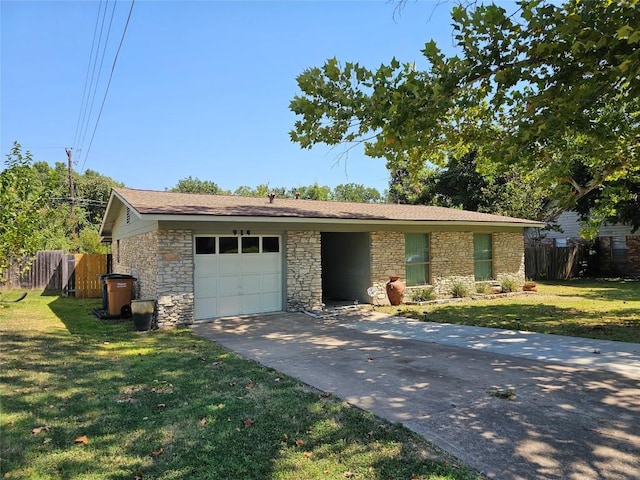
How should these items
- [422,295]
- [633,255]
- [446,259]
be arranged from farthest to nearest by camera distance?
[633,255] < [446,259] < [422,295]

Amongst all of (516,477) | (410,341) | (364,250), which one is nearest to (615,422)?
(516,477)

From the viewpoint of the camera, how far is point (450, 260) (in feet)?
49.6

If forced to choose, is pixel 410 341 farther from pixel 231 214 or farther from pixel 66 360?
pixel 66 360

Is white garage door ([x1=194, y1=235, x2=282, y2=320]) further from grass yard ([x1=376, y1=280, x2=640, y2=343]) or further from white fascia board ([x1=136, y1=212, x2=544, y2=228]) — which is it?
grass yard ([x1=376, y1=280, x2=640, y2=343])

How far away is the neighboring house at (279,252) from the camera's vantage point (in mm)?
10477

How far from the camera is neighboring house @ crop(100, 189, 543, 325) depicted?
10.5 metres

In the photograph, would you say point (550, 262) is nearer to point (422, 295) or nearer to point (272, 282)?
point (422, 295)

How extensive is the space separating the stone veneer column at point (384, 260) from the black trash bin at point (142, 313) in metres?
6.75

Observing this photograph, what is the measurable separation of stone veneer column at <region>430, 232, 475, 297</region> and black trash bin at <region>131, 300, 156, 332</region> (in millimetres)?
9153

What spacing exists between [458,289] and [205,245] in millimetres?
8832

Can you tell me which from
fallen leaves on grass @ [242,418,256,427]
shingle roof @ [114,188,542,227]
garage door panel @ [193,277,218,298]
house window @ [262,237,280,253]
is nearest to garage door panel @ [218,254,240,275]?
garage door panel @ [193,277,218,298]

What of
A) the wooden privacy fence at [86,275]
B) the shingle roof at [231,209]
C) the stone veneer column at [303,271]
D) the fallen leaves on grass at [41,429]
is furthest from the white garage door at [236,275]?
the wooden privacy fence at [86,275]

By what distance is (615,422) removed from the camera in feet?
13.7

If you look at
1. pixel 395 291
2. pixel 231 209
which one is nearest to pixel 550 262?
pixel 395 291
